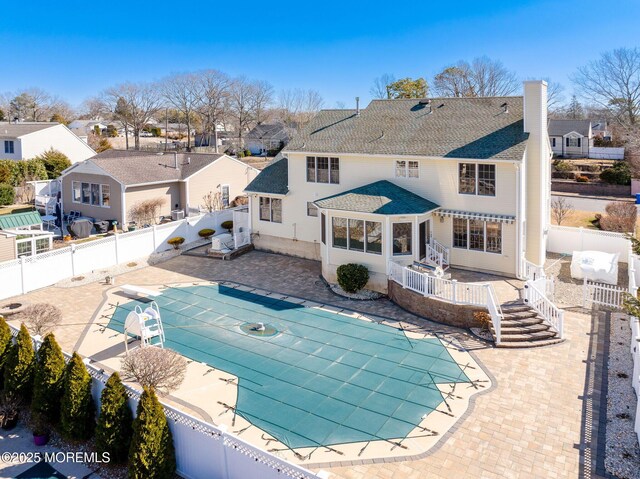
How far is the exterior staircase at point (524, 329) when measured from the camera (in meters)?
15.9

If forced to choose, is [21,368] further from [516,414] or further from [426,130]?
[426,130]

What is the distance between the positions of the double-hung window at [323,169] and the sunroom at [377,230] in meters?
2.55

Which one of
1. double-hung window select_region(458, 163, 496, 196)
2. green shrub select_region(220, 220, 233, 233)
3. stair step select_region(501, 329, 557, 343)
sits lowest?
stair step select_region(501, 329, 557, 343)

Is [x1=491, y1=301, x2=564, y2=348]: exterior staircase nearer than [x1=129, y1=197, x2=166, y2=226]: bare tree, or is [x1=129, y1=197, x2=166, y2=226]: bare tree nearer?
[x1=491, y1=301, x2=564, y2=348]: exterior staircase

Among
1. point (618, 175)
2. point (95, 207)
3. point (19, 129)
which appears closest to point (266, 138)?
point (19, 129)

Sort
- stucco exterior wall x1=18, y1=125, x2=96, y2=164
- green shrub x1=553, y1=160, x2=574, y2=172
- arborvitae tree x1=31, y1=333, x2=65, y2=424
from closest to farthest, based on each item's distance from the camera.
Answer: arborvitae tree x1=31, y1=333, x2=65, y2=424 < stucco exterior wall x1=18, y1=125, x2=96, y2=164 < green shrub x1=553, y1=160, x2=574, y2=172

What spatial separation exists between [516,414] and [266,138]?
240 ft

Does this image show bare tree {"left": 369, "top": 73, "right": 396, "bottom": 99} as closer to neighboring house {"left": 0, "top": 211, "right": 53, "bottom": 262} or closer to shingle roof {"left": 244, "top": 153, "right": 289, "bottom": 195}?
shingle roof {"left": 244, "top": 153, "right": 289, "bottom": 195}

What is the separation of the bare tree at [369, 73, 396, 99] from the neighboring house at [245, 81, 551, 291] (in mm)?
51927

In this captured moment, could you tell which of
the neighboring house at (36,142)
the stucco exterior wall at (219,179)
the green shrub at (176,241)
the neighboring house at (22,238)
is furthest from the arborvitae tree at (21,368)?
the neighboring house at (36,142)

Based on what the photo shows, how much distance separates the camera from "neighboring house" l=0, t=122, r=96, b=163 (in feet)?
160

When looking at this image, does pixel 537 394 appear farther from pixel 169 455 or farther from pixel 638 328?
pixel 169 455

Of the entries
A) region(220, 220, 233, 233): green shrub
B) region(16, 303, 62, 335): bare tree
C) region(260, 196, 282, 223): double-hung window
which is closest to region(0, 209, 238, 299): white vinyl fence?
region(220, 220, 233, 233): green shrub

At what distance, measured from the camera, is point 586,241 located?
78.8 feet
